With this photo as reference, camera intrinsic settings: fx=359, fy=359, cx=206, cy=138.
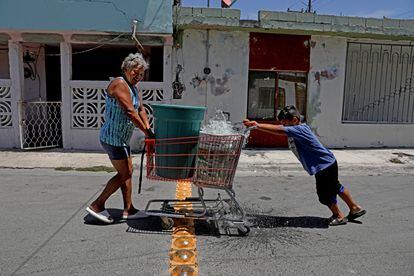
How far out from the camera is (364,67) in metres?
10.9

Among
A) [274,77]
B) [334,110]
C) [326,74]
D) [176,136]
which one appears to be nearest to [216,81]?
[274,77]

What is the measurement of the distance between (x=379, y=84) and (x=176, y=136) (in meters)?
9.37

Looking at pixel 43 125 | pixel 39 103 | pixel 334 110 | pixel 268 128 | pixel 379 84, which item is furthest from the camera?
pixel 379 84

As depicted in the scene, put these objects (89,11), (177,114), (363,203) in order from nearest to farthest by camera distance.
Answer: (177,114), (363,203), (89,11)

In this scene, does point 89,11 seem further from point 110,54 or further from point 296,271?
point 296,271

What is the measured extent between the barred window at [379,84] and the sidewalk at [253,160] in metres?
2.08

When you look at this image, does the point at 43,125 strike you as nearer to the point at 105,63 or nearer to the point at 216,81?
the point at 105,63

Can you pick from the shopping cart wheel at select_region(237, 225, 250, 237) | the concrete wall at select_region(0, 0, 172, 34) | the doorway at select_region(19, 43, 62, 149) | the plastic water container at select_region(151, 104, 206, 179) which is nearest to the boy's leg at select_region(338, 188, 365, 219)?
the shopping cart wheel at select_region(237, 225, 250, 237)

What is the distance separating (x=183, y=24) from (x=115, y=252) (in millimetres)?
6449

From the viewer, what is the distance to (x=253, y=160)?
849 cm

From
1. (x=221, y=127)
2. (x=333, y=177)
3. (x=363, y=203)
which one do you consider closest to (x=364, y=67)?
(x=363, y=203)

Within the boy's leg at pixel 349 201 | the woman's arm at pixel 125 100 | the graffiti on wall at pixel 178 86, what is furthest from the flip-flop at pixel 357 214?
the graffiti on wall at pixel 178 86

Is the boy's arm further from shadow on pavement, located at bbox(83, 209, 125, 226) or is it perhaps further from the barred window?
the barred window

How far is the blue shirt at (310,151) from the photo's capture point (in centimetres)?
445
